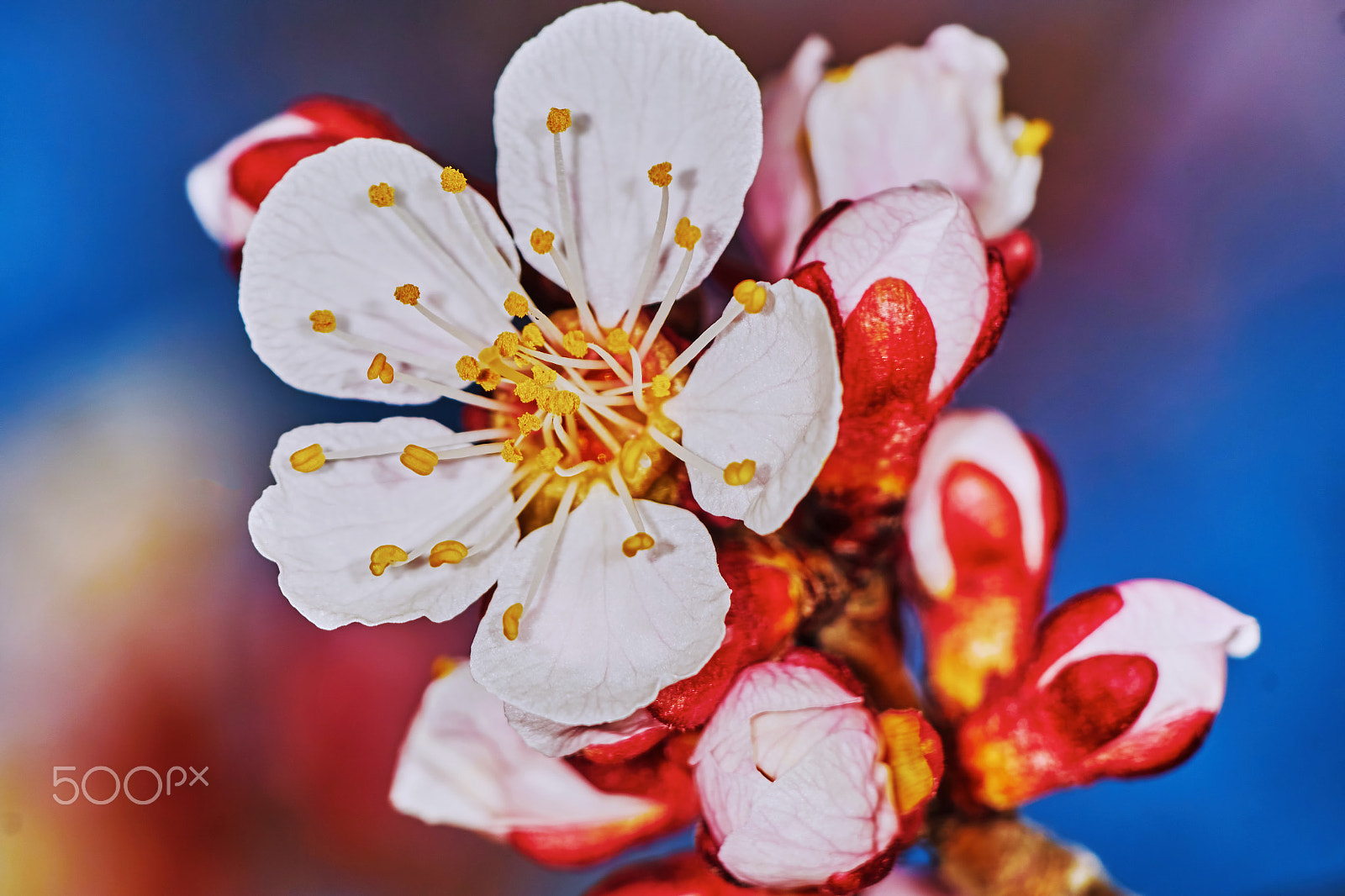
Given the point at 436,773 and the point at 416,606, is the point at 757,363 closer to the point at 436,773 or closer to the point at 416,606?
the point at 416,606

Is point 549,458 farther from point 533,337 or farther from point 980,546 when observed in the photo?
point 980,546

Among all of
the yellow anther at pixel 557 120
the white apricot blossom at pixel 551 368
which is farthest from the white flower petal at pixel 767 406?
the yellow anther at pixel 557 120

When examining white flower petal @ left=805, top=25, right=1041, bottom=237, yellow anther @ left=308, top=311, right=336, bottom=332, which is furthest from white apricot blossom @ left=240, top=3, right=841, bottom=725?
white flower petal @ left=805, top=25, right=1041, bottom=237

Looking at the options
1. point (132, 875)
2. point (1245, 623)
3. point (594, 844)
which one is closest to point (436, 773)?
point (594, 844)

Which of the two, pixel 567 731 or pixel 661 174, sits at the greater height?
pixel 661 174

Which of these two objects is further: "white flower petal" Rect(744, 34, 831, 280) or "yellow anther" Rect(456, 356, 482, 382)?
"white flower petal" Rect(744, 34, 831, 280)

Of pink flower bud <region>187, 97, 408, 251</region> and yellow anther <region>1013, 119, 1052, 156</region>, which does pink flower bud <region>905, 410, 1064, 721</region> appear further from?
pink flower bud <region>187, 97, 408, 251</region>

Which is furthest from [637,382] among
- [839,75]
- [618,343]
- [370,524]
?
[839,75]
